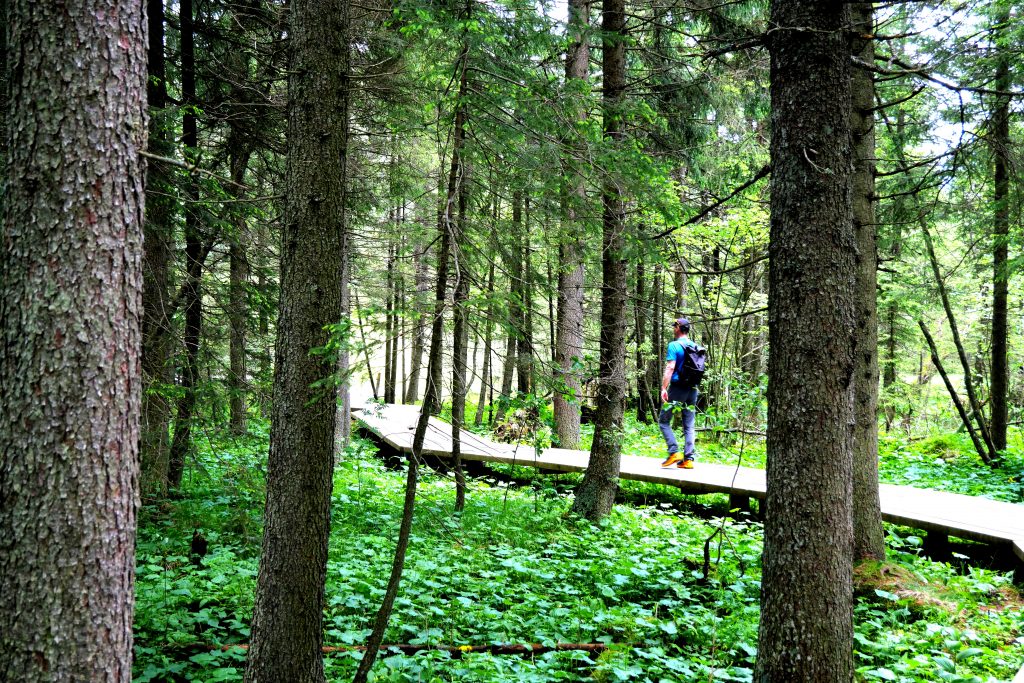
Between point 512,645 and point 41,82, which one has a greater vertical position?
point 41,82

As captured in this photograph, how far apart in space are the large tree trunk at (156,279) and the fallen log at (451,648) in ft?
5.80

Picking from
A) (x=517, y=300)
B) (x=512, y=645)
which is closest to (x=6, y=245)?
(x=517, y=300)

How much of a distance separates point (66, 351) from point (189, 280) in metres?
3.65

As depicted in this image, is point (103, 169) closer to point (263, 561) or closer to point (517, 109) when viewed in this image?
point (263, 561)

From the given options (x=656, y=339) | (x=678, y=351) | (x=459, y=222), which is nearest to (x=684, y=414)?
(x=678, y=351)

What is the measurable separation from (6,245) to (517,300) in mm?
2364

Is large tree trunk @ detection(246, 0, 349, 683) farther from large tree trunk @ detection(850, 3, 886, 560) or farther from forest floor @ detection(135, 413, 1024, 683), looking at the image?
large tree trunk @ detection(850, 3, 886, 560)

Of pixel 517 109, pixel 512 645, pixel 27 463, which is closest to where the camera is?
pixel 27 463

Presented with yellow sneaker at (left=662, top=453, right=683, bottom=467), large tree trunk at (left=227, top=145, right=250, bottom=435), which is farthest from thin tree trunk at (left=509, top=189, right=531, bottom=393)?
yellow sneaker at (left=662, top=453, right=683, bottom=467)

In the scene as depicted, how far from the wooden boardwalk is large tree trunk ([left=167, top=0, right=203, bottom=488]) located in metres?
1.72

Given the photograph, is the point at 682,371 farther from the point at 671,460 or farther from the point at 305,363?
the point at 305,363

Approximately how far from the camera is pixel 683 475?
30.9 ft

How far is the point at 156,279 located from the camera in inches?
217

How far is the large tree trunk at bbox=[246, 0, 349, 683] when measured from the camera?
3.63 meters
